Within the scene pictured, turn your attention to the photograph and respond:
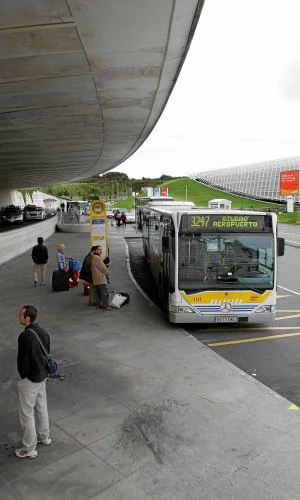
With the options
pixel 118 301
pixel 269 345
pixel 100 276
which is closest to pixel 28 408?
pixel 269 345

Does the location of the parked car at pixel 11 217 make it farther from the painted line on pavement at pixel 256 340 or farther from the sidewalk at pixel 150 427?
the painted line on pavement at pixel 256 340

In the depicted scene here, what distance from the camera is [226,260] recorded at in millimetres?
10070

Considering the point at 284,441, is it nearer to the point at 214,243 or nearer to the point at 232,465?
the point at 232,465

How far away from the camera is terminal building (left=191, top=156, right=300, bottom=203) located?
104188 mm

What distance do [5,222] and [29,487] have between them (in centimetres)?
4106

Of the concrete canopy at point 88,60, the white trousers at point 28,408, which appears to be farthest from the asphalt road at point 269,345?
the concrete canopy at point 88,60

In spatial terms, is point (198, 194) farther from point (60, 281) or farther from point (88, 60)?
point (88, 60)

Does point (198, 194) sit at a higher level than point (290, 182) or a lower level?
lower

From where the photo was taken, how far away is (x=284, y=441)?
537 cm

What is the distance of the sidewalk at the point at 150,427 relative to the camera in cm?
449

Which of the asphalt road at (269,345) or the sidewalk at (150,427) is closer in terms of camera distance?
the sidewalk at (150,427)

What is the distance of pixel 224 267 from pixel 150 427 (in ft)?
16.6

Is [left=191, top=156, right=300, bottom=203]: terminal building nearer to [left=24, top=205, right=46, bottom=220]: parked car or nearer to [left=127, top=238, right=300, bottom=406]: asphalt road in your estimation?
[left=24, top=205, right=46, bottom=220]: parked car

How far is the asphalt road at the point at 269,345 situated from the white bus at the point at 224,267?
40cm
